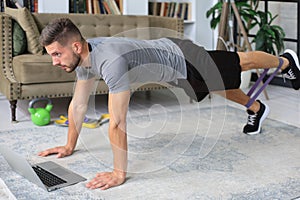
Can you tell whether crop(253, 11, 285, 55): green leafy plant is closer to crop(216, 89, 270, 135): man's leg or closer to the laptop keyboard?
crop(216, 89, 270, 135): man's leg

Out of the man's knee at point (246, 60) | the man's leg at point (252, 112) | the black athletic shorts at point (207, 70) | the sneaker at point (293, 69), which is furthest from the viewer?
the man's leg at point (252, 112)

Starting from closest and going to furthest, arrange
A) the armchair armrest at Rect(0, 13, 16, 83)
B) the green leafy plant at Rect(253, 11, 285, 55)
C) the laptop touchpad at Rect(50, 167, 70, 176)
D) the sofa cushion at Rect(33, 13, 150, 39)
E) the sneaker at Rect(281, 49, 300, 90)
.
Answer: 1. the laptop touchpad at Rect(50, 167, 70, 176)
2. the sneaker at Rect(281, 49, 300, 90)
3. the armchair armrest at Rect(0, 13, 16, 83)
4. the sofa cushion at Rect(33, 13, 150, 39)
5. the green leafy plant at Rect(253, 11, 285, 55)

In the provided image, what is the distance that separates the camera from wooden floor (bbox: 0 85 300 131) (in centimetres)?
388

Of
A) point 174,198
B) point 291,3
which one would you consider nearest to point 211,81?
point 174,198

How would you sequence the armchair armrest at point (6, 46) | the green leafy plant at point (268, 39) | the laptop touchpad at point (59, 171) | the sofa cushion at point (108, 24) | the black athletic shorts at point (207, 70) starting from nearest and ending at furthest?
the laptop touchpad at point (59, 171)
the black athletic shorts at point (207, 70)
the armchair armrest at point (6, 46)
the sofa cushion at point (108, 24)
the green leafy plant at point (268, 39)

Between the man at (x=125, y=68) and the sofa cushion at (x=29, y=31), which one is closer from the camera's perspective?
the man at (x=125, y=68)

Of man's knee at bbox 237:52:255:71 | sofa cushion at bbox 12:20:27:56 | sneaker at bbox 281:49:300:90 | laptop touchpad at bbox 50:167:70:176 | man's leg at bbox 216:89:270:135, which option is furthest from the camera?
sofa cushion at bbox 12:20:27:56

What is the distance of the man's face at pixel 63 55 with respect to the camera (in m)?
2.44

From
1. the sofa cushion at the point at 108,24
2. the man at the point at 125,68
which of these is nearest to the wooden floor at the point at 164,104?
the sofa cushion at the point at 108,24

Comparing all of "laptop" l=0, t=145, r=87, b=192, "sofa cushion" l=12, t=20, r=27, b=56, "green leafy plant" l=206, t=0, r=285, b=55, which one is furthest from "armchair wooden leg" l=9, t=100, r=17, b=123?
"green leafy plant" l=206, t=0, r=285, b=55

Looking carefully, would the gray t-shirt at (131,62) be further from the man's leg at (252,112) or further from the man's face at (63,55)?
the man's leg at (252,112)

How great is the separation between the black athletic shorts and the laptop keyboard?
0.89 metres

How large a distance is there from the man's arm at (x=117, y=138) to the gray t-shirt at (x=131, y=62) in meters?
0.05

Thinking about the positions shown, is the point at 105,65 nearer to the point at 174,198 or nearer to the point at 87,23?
the point at 174,198
